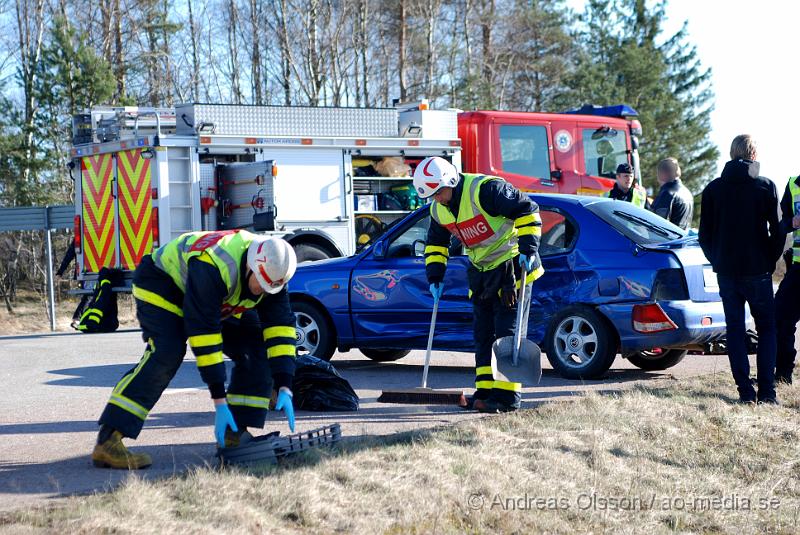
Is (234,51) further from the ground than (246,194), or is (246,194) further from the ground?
(234,51)

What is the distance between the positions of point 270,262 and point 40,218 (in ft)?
41.6

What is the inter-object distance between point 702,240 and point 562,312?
159 centimetres

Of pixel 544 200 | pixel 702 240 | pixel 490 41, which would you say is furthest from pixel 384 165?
pixel 490 41

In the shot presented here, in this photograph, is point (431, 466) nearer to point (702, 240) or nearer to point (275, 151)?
point (702, 240)

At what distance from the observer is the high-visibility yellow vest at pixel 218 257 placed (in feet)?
18.0

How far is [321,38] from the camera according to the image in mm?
37781

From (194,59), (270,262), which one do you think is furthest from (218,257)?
(194,59)

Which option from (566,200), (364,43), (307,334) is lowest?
(307,334)

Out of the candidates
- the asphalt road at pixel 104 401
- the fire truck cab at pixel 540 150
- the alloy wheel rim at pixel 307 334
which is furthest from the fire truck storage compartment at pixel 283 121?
the alloy wheel rim at pixel 307 334

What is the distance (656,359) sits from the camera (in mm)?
9891

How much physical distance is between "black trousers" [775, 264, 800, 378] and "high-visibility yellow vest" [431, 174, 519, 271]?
2.25 meters

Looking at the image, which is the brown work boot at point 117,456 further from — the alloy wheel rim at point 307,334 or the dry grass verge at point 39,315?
the dry grass verge at point 39,315

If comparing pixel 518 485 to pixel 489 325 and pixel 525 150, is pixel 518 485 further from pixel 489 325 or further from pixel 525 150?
pixel 525 150

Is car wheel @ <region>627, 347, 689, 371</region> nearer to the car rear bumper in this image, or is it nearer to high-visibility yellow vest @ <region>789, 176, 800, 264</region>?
the car rear bumper
